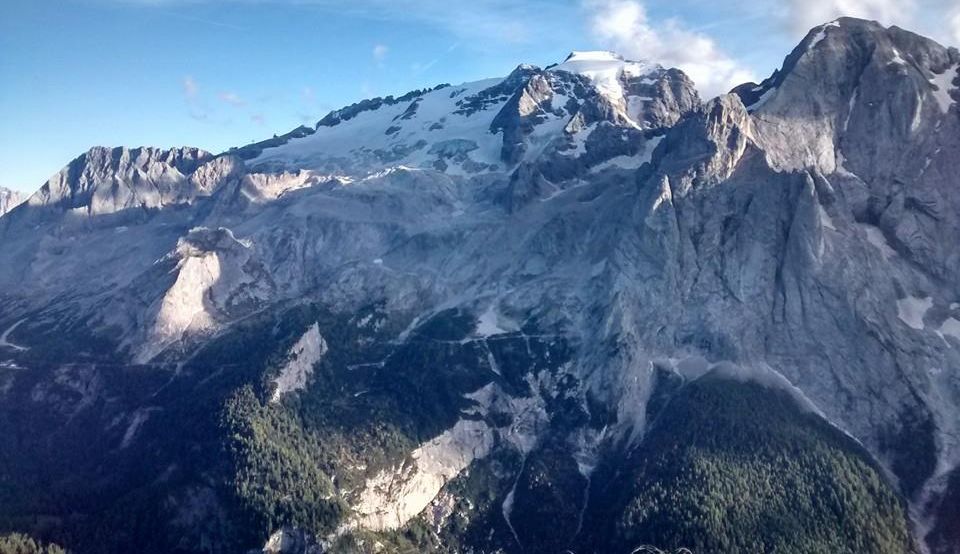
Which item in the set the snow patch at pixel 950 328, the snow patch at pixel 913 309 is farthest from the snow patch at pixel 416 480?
the snow patch at pixel 950 328

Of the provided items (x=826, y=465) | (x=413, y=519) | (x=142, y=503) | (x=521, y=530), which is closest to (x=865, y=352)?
(x=826, y=465)

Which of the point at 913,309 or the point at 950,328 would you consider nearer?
the point at 950,328

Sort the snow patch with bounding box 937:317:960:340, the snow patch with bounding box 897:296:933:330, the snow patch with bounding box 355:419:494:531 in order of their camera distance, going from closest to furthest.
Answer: the snow patch with bounding box 355:419:494:531 < the snow patch with bounding box 937:317:960:340 < the snow patch with bounding box 897:296:933:330

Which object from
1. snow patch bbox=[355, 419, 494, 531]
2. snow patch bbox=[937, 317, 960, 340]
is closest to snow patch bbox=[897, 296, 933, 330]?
snow patch bbox=[937, 317, 960, 340]

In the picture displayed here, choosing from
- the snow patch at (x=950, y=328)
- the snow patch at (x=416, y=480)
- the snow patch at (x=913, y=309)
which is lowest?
the snow patch at (x=416, y=480)

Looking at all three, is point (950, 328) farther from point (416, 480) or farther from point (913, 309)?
point (416, 480)

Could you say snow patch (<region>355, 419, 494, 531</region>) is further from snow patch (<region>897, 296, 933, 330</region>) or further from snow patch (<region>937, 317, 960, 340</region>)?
snow patch (<region>937, 317, 960, 340</region>)

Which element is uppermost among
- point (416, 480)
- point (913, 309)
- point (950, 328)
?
point (913, 309)

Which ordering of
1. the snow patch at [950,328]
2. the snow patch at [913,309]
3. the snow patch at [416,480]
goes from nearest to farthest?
1. the snow patch at [416,480]
2. the snow patch at [950,328]
3. the snow patch at [913,309]

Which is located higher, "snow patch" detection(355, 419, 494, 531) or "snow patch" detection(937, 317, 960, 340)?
"snow patch" detection(937, 317, 960, 340)

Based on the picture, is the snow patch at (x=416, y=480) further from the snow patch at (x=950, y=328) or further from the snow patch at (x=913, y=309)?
the snow patch at (x=950, y=328)

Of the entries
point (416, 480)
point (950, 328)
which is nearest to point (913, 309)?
point (950, 328)
